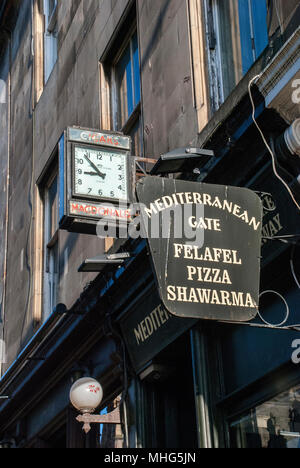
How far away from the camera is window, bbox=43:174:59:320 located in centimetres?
1620

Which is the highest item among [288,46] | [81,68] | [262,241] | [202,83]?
[81,68]

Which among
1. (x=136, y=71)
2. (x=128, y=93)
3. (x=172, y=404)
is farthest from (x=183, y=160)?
(x=128, y=93)

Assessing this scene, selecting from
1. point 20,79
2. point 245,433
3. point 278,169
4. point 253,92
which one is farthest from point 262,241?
point 20,79

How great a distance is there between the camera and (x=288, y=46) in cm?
827

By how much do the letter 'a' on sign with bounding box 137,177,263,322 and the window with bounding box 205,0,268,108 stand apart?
2569 millimetres

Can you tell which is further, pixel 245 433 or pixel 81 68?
pixel 81 68

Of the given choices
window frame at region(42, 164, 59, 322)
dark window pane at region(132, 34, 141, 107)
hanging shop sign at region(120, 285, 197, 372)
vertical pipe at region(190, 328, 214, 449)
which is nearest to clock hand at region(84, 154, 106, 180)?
hanging shop sign at region(120, 285, 197, 372)

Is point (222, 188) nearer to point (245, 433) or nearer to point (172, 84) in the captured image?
point (245, 433)

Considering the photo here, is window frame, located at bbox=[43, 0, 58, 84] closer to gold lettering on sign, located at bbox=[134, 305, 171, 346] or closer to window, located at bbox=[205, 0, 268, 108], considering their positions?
window, located at bbox=[205, 0, 268, 108]

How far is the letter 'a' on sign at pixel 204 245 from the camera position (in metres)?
7.84

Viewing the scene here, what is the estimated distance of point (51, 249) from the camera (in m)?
16.6

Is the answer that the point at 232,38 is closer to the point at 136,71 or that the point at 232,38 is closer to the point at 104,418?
the point at 136,71

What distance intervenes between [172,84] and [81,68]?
4.44 meters
